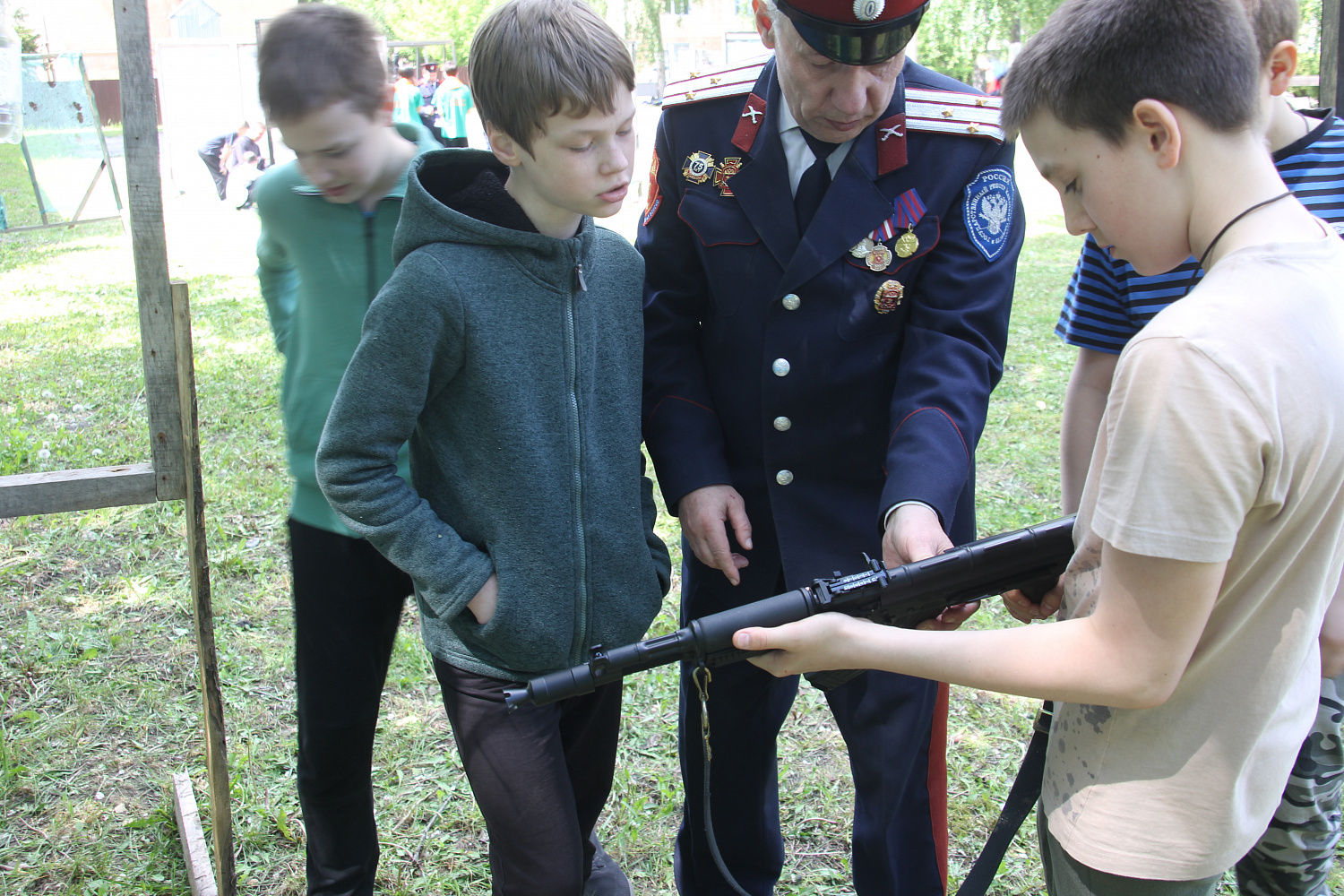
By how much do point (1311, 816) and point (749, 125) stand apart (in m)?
1.66

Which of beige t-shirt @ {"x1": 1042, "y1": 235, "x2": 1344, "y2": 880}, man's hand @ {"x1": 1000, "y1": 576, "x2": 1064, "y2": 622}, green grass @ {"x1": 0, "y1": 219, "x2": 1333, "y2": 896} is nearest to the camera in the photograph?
beige t-shirt @ {"x1": 1042, "y1": 235, "x2": 1344, "y2": 880}

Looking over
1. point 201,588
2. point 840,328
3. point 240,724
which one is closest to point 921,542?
point 840,328

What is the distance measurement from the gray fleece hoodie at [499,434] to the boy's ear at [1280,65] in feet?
3.76

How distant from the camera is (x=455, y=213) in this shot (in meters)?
1.59

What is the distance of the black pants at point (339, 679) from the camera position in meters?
1.96

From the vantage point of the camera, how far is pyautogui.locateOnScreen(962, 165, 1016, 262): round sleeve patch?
6.23ft

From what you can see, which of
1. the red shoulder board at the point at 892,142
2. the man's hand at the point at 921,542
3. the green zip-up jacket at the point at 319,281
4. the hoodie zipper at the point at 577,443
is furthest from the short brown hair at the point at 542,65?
the man's hand at the point at 921,542

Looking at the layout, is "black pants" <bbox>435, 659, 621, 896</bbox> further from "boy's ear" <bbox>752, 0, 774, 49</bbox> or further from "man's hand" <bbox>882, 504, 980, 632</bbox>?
"boy's ear" <bbox>752, 0, 774, 49</bbox>

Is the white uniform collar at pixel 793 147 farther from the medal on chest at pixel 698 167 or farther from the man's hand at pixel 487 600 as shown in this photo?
the man's hand at pixel 487 600

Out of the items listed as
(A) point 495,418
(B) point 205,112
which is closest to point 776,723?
(A) point 495,418

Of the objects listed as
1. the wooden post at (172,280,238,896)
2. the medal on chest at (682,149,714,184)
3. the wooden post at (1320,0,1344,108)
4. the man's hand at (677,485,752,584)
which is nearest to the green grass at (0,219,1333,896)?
the wooden post at (172,280,238,896)

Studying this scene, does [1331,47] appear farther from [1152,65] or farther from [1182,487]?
[1182,487]

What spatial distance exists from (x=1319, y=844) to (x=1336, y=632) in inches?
21.1

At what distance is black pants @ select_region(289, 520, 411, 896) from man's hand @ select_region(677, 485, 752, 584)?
1.98 feet
